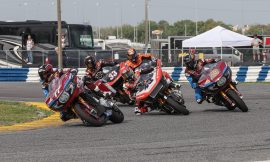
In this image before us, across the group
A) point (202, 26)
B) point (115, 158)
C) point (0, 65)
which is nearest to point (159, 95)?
point (115, 158)

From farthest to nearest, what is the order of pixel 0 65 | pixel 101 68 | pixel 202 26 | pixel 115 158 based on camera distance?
1. pixel 202 26
2. pixel 0 65
3. pixel 101 68
4. pixel 115 158

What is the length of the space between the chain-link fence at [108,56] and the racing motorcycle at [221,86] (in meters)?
17.6

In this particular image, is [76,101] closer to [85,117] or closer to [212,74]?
[85,117]

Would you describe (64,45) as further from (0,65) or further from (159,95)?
(159,95)

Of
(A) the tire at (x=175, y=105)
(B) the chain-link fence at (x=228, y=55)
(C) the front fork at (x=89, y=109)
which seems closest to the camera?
(C) the front fork at (x=89, y=109)

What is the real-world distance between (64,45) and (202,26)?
59960mm

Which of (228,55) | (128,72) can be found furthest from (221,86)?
(228,55)

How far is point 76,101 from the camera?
1251cm

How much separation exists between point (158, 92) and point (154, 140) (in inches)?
159

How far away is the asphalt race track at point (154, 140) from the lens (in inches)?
344

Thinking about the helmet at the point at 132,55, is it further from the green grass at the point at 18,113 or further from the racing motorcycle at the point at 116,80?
the green grass at the point at 18,113

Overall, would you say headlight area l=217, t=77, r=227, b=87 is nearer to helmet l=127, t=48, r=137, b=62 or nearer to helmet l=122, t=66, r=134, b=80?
helmet l=122, t=66, r=134, b=80

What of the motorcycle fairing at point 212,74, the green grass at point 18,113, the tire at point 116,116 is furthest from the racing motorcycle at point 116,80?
the tire at point 116,116

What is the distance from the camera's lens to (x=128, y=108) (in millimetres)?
17125
